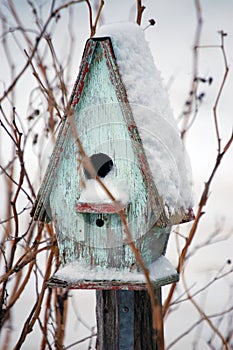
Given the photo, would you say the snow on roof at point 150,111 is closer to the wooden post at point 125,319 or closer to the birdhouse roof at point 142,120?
the birdhouse roof at point 142,120

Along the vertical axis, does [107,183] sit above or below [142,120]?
below

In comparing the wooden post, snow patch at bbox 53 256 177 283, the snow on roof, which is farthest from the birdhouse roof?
the wooden post

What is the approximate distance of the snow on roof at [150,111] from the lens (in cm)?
142

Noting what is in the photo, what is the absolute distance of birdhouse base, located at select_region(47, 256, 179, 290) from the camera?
140 centimetres

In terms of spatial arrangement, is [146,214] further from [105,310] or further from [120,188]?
[105,310]

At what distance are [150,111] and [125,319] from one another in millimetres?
600

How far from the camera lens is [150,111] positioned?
145cm

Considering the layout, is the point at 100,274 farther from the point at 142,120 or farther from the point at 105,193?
the point at 142,120

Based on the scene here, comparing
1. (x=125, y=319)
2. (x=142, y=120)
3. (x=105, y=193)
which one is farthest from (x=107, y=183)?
(x=125, y=319)

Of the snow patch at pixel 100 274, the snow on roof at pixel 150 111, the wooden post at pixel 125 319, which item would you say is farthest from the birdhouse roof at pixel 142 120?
the wooden post at pixel 125 319

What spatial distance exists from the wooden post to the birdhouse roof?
0.90 ft

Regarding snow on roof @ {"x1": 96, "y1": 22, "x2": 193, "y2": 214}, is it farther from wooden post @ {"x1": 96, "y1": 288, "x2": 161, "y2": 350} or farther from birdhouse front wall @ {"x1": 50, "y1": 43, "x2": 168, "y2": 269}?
wooden post @ {"x1": 96, "y1": 288, "x2": 161, "y2": 350}

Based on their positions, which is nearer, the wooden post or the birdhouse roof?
the birdhouse roof

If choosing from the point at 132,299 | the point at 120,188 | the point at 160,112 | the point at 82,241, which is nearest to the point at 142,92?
the point at 160,112
